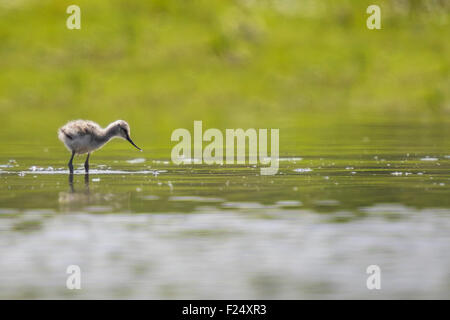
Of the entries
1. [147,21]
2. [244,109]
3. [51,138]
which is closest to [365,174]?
[51,138]

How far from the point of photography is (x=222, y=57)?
3541 inches

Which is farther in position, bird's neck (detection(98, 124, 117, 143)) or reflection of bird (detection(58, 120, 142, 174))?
bird's neck (detection(98, 124, 117, 143))

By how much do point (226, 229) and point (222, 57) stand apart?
73.4 m

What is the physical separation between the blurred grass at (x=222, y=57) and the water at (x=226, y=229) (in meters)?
45.4

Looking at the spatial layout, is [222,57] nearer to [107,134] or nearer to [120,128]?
[120,128]

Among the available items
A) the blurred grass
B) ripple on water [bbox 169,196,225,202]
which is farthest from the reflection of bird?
the blurred grass

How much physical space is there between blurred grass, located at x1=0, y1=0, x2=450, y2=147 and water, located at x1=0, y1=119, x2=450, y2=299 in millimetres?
45423

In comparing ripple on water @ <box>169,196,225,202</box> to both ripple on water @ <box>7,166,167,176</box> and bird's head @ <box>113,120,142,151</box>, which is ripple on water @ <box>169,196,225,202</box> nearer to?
ripple on water @ <box>7,166,167,176</box>

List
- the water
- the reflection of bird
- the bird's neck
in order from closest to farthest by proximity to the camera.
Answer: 1. the water
2. the reflection of bird
3. the bird's neck

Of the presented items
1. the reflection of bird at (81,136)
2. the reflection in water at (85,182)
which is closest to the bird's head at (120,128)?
Answer: the reflection of bird at (81,136)

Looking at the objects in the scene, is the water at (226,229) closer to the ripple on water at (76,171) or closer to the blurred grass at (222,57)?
the ripple on water at (76,171)

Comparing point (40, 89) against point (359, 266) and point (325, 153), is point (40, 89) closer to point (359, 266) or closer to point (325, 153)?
point (325, 153)

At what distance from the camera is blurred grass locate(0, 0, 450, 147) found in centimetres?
7981

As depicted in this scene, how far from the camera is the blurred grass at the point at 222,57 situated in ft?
262
